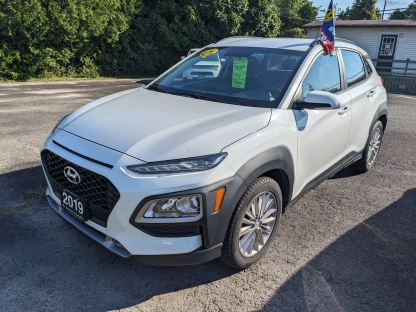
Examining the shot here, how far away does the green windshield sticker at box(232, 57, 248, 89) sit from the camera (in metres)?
3.44

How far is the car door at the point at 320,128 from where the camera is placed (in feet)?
10.3

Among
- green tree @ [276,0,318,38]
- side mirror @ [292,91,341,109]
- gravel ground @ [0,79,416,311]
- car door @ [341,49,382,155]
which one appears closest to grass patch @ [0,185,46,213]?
gravel ground @ [0,79,416,311]

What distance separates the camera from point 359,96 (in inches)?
162

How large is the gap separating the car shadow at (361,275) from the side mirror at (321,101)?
1274 mm

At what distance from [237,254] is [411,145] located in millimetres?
5269

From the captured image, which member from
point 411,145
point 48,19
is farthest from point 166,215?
point 48,19

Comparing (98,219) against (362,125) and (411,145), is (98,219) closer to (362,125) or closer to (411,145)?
(362,125)

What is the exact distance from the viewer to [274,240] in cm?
332

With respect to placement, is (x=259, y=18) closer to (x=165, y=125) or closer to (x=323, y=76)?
(x=323, y=76)

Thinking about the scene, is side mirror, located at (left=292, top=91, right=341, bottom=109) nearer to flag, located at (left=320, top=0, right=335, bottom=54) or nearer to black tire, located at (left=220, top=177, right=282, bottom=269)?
black tire, located at (left=220, top=177, right=282, bottom=269)

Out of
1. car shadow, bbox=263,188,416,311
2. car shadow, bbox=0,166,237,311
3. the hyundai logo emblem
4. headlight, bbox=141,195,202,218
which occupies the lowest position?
car shadow, bbox=263,188,416,311

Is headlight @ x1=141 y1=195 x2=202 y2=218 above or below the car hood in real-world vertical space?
below

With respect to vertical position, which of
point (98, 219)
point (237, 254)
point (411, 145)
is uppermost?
point (98, 219)

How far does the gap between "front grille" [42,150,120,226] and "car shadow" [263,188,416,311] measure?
4.30 feet
